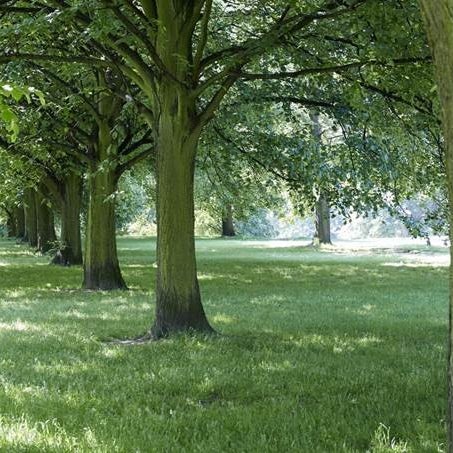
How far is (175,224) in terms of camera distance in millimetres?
9531

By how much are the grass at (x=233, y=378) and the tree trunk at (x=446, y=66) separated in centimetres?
96

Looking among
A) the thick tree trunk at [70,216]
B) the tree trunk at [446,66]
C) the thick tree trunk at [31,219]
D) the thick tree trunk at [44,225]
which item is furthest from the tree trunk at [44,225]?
the tree trunk at [446,66]

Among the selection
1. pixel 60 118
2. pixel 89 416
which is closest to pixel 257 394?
pixel 89 416

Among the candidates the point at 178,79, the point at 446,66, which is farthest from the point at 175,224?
the point at 446,66

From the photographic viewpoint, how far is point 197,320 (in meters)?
9.55

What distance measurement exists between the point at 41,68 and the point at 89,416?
33.1 feet

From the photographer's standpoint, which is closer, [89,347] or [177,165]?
[89,347]

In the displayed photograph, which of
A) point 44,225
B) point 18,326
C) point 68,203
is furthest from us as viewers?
point 44,225

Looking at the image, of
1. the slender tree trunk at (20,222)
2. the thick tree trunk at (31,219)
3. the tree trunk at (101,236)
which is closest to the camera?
the tree trunk at (101,236)

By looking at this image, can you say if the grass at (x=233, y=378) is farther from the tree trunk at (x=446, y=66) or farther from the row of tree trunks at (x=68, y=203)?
the row of tree trunks at (x=68, y=203)

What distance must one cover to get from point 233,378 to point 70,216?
58.8ft

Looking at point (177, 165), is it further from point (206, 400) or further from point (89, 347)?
point (206, 400)

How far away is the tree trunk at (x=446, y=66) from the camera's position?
3684 mm

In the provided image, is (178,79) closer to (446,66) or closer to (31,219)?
(446,66)
